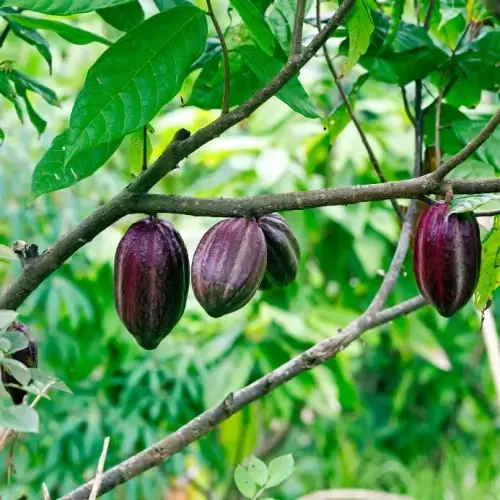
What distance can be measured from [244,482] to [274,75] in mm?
420

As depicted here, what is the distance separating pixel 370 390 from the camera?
11.9 feet

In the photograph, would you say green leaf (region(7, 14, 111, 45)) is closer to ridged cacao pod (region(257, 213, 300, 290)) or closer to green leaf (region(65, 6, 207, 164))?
green leaf (region(65, 6, 207, 164))

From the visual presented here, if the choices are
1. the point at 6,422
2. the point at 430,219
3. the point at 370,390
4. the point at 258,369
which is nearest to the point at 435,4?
the point at 430,219

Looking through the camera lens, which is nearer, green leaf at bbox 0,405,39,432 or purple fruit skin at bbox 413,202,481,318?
green leaf at bbox 0,405,39,432

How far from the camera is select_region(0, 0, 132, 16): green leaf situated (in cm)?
67

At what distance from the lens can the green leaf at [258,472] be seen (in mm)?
922

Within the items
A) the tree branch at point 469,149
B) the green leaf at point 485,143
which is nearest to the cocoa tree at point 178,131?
the tree branch at point 469,149

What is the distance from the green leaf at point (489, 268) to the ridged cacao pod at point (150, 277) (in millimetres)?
283

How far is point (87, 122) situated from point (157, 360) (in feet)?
5.90

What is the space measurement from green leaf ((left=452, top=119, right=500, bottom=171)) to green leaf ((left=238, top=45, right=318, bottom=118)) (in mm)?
267

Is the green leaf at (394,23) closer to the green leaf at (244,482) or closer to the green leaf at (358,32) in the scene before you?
the green leaf at (358,32)

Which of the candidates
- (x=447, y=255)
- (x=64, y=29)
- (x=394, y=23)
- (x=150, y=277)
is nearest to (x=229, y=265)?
(x=150, y=277)

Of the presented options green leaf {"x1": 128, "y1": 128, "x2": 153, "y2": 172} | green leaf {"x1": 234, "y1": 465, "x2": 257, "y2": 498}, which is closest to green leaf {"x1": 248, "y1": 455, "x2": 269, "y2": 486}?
green leaf {"x1": 234, "y1": 465, "x2": 257, "y2": 498}

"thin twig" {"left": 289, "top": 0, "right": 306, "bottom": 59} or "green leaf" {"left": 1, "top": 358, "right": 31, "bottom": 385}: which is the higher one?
"thin twig" {"left": 289, "top": 0, "right": 306, "bottom": 59}
